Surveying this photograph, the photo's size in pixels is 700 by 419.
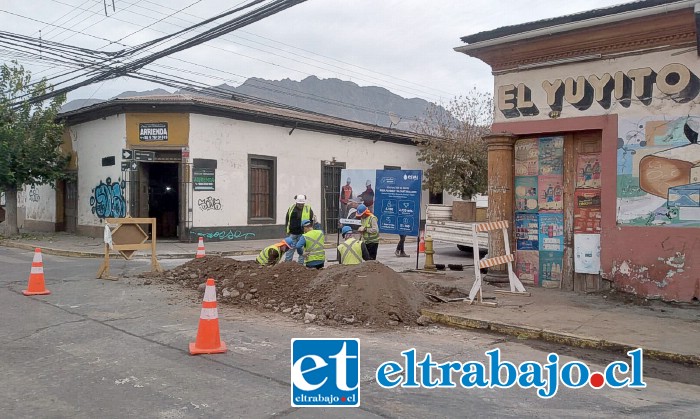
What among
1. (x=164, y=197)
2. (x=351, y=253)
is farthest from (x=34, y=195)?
(x=351, y=253)

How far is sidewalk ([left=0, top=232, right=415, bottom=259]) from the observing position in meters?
17.2

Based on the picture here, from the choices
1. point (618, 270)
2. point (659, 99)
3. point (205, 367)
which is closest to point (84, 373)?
point (205, 367)

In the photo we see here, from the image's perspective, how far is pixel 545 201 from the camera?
10773 millimetres

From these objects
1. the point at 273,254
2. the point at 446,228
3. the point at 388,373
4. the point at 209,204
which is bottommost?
the point at 388,373

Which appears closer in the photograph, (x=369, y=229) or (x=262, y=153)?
(x=369, y=229)

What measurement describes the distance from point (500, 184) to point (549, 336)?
417 centimetres

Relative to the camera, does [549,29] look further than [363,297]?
Yes

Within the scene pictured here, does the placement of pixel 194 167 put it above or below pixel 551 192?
above

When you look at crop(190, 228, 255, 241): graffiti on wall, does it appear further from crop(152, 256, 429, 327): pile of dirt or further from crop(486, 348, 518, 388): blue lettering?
crop(486, 348, 518, 388): blue lettering

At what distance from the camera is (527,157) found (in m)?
11.0

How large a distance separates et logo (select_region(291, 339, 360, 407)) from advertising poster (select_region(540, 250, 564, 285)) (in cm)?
685

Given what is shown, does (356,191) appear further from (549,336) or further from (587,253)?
(549,336)

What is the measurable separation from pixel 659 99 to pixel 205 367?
8054mm

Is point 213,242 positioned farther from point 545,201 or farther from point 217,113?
point 545,201
